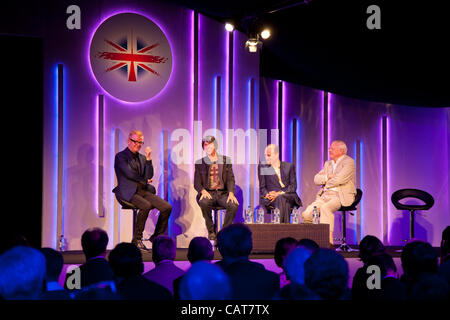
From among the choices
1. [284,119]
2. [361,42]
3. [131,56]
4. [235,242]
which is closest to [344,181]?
[284,119]

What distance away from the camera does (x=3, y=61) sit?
6219mm

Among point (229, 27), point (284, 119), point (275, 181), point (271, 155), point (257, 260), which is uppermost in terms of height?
point (229, 27)

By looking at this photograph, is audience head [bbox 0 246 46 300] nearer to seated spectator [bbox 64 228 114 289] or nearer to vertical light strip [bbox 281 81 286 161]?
seated spectator [bbox 64 228 114 289]

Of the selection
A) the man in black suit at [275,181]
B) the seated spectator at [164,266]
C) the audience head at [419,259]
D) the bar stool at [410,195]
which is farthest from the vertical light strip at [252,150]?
the audience head at [419,259]

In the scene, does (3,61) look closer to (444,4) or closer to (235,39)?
(235,39)

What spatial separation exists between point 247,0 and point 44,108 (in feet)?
9.38

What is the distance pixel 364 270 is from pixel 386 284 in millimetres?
321

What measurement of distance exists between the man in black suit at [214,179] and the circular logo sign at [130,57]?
1.19m

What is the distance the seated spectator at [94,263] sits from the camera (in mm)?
2662

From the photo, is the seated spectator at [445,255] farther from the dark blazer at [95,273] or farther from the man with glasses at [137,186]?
the man with glasses at [137,186]

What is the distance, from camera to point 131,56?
6.98 metres

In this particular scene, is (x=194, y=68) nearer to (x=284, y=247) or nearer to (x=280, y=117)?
(x=280, y=117)

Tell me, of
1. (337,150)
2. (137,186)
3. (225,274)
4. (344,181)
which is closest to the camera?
(225,274)
